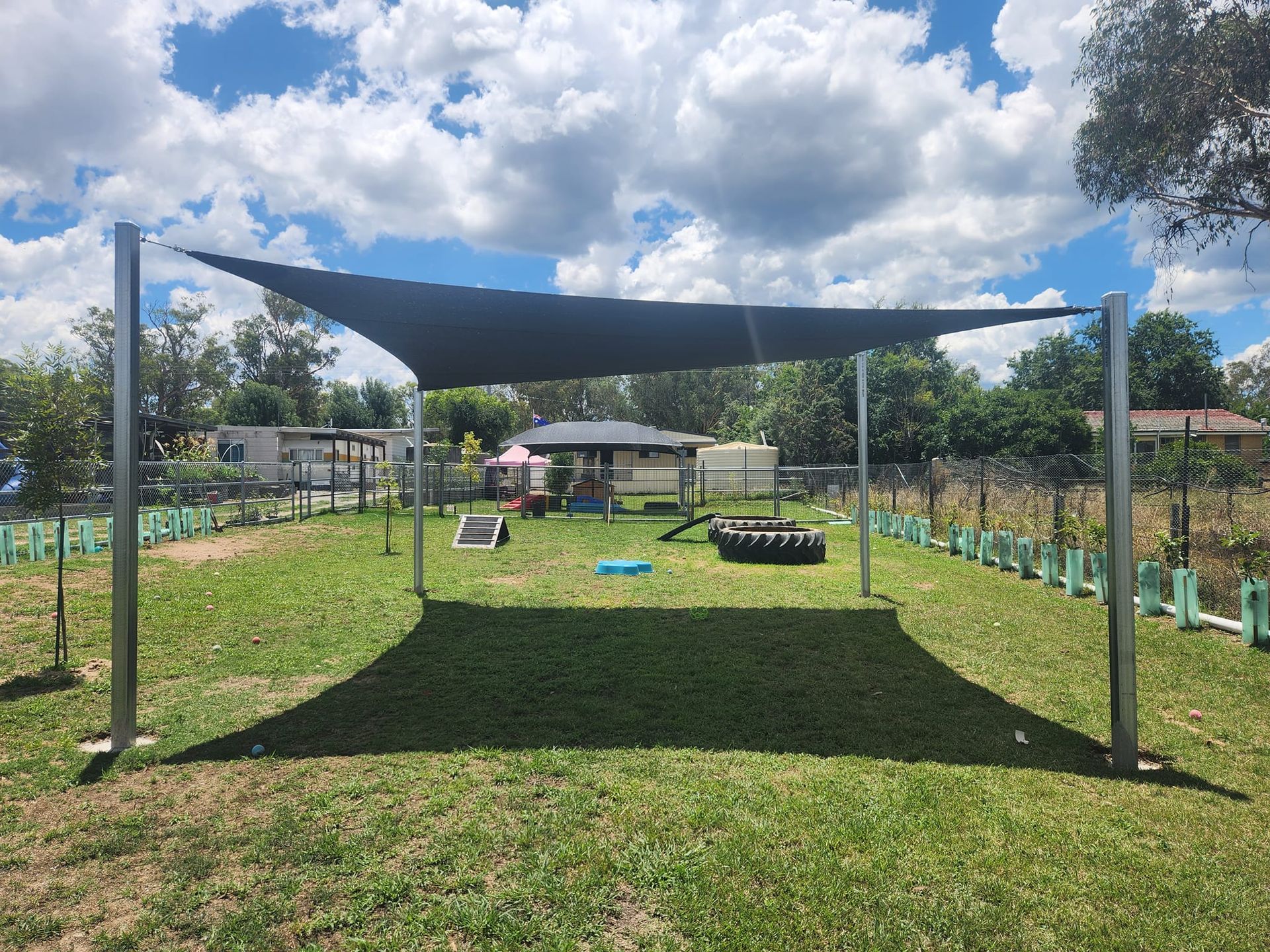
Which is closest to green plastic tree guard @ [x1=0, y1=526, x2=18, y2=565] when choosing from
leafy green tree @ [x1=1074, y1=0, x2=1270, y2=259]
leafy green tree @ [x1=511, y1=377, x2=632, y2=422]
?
leafy green tree @ [x1=1074, y1=0, x2=1270, y2=259]

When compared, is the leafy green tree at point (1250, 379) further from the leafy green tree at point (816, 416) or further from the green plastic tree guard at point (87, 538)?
the green plastic tree guard at point (87, 538)

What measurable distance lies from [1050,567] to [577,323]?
7.07 m

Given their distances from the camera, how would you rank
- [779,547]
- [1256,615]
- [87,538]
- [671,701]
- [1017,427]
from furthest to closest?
1. [1017,427]
2. [779,547]
3. [87,538]
4. [1256,615]
5. [671,701]

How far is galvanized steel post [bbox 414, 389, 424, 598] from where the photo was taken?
7.81 metres

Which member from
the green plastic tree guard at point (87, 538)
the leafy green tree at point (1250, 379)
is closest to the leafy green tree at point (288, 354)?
the green plastic tree guard at point (87, 538)

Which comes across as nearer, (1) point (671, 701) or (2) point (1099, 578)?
(1) point (671, 701)

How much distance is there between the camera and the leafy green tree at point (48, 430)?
17.6 feet

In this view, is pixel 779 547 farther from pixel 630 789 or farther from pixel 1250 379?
pixel 1250 379

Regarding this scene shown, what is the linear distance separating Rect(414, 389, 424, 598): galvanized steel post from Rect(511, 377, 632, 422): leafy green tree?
163 ft

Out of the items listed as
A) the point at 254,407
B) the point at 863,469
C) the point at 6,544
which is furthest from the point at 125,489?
the point at 254,407

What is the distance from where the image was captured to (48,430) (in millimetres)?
→ 5375

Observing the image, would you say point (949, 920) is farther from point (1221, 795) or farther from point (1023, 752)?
point (1221, 795)

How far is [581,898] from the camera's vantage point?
2352 mm

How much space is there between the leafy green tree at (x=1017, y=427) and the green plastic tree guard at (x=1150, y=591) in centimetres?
2327
